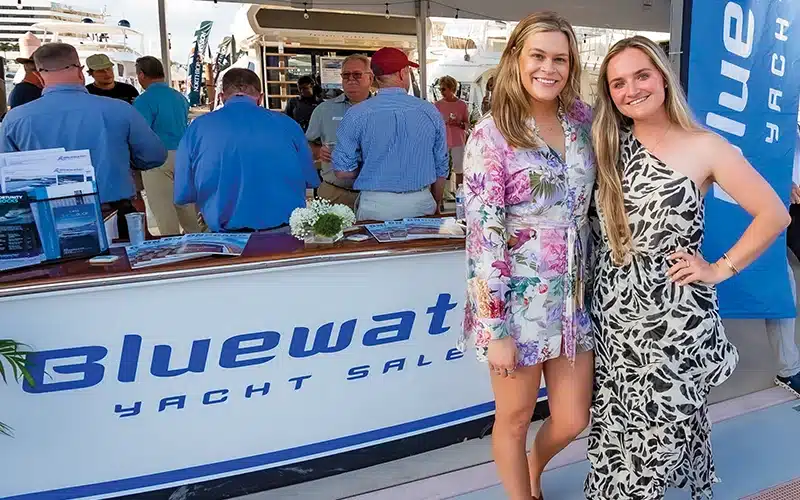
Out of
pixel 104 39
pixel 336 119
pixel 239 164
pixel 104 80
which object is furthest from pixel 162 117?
pixel 104 39

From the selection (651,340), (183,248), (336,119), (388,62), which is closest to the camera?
(651,340)

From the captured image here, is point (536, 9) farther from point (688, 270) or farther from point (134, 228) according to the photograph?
point (688, 270)

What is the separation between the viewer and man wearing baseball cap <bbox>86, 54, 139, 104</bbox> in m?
4.22

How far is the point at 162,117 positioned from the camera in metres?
4.43

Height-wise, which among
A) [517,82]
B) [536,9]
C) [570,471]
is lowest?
[570,471]

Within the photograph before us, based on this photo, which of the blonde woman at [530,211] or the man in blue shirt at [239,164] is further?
the man in blue shirt at [239,164]

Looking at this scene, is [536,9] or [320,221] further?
[536,9]

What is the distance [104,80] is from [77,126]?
1824 mm

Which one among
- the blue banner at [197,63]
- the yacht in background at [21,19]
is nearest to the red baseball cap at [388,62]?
the yacht in background at [21,19]

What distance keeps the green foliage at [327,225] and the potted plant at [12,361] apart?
918mm

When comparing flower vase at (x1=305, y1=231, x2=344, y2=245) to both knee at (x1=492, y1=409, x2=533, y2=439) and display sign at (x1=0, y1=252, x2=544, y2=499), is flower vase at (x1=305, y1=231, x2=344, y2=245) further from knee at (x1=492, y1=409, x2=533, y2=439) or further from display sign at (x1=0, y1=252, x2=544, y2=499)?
knee at (x1=492, y1=409, x2=533, y2=439)

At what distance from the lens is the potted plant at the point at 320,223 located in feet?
6.73

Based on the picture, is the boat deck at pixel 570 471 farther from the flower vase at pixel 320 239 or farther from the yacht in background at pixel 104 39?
the yacht in background at pixel 104 39

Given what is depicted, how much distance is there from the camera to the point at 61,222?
74.6 inches
